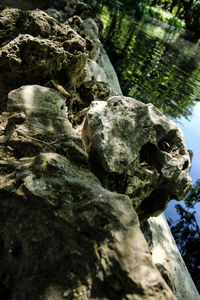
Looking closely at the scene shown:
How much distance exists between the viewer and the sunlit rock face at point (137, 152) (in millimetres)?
2023

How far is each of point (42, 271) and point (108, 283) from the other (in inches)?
16.4

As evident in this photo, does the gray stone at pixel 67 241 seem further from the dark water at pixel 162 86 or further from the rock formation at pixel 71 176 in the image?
the dark water at pixel 162 86

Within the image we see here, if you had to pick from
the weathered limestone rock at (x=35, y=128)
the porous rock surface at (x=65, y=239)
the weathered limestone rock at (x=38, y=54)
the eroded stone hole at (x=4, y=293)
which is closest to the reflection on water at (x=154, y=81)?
the weathered limestone rock at (x=38, y=54)

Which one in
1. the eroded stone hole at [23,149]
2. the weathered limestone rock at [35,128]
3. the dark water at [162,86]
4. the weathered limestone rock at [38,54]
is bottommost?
the dark water at [162,86]

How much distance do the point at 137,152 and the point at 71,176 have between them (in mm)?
884

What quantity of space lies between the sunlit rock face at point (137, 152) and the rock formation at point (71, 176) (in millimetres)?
12

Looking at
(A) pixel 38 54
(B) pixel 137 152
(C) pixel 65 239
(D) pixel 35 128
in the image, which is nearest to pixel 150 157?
(B) pixel 137 152

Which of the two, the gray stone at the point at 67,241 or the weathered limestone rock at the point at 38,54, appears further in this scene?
the weathered limestone rock at the point at 38,54

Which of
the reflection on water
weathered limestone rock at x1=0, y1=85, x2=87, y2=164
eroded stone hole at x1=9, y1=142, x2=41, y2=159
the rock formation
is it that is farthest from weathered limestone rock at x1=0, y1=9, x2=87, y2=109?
the reflection on water

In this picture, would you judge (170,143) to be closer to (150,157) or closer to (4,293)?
(150,157)

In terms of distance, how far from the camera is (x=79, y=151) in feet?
6.10

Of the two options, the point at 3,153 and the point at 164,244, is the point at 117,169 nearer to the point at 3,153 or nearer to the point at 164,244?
the point at 3,153

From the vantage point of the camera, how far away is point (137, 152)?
2.14m

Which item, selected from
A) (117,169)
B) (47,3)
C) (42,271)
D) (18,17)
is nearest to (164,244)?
(117,169)
